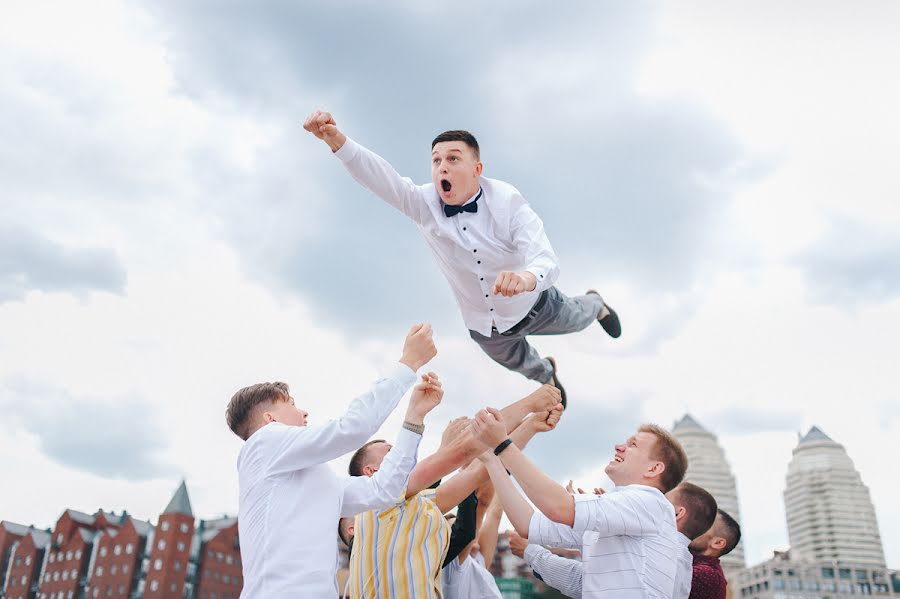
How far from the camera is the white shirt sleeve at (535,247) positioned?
5508 millimetres

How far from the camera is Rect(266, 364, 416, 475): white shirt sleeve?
159 inches

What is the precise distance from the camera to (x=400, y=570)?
4895mm

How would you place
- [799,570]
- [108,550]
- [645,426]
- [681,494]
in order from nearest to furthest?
[645,426], [681,494], [108,550], [799,570]

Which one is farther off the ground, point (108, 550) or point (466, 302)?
point (108, 550)

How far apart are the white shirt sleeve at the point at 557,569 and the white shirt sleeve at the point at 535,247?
6.52 feet

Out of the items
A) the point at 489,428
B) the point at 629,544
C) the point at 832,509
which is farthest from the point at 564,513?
the point at 832,509

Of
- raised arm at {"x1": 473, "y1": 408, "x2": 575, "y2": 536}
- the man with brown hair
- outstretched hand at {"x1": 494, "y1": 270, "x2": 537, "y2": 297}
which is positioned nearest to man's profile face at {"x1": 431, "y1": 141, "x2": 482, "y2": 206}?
outstretched hand at {"x1": 494, "y1": 270, "x2": 537, "y2": 297}

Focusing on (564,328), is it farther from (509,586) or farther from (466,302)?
(509,586)

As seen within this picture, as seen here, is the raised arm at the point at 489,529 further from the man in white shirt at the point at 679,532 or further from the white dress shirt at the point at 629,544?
the white dress shirt at the point at 629,544

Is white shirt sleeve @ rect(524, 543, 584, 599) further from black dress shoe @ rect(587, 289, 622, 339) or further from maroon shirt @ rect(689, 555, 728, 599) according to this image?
black dress shoe @ rect(587, 289, 622, 339)

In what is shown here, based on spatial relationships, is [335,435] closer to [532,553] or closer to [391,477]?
[391,477]

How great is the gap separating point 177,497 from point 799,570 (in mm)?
89761

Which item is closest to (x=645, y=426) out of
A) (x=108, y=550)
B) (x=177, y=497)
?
(x=177, y=497)

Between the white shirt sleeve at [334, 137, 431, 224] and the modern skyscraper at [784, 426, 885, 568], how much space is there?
661ft
